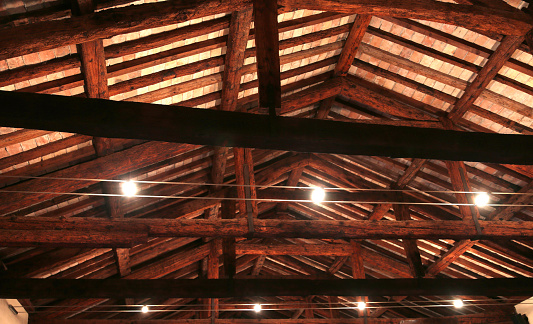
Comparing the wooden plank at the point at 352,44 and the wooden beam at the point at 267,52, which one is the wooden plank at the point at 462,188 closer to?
the wooden plank at the point at 352,44

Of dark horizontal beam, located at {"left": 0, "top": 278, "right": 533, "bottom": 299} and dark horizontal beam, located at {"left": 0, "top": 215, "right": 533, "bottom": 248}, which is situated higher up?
dark horizontal beam, located at {"left": 0, "top": 215, "right": 533, "bottom": 248}

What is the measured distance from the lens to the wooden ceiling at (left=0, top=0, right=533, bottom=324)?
3.62 m

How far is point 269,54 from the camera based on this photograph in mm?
3709

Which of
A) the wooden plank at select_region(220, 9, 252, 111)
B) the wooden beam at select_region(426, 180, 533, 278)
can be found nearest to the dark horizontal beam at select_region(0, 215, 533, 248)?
the wooden beam at select_region(426, 180, 533, 278)

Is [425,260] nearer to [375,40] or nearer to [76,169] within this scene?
[375,40]

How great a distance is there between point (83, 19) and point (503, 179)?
7148 mm

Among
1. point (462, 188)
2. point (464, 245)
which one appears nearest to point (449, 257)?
point (464, 245)

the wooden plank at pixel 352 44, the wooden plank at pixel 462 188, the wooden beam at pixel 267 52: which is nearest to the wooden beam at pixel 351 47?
the wooden plank at pixel 352 44

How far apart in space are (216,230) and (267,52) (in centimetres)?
338

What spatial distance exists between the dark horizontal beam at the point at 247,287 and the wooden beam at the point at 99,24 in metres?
3.74

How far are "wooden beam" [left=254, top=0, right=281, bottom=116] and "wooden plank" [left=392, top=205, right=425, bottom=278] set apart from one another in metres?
5.43

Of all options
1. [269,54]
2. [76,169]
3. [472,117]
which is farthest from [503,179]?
[76,169]

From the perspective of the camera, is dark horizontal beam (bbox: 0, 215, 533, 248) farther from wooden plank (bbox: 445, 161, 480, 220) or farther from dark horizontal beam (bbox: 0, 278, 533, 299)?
dark horizontal beam (bbox: 0, 278, 533, 299)

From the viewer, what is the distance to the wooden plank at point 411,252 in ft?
26.2
